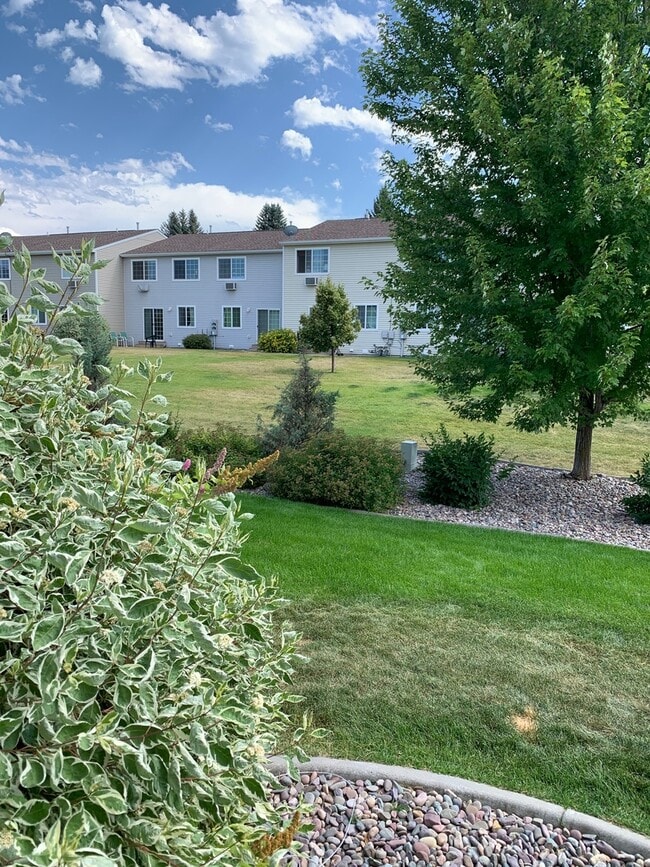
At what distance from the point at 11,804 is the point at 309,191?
2885cm

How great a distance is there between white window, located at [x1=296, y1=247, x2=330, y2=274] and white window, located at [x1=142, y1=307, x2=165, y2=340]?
8626 millimetres

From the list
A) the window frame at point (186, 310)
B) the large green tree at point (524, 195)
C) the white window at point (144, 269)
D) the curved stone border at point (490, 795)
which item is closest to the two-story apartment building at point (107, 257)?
the white window at point (144, 269)

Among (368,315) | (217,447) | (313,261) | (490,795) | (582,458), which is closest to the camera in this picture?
(490,795)

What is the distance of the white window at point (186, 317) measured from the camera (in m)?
31.7

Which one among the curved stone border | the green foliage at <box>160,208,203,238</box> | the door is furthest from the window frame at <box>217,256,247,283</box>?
the green foliage at <box>160,208,203,238</box>

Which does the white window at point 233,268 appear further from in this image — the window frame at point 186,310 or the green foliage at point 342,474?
the green foliage at point 342,474

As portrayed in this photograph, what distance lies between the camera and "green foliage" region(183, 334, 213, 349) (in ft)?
99.0

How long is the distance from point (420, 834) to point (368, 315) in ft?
88.0

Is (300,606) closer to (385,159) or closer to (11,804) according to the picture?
(11,804)

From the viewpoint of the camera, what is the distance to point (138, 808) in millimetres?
1261

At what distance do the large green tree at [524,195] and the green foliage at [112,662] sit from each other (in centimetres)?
464

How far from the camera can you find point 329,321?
21.2 meters

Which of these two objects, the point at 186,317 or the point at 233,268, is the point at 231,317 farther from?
the point at 186,317

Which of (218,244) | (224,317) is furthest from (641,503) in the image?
(218,244)
